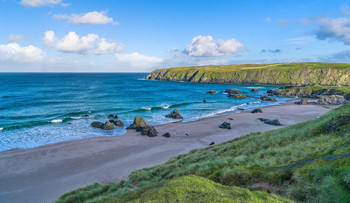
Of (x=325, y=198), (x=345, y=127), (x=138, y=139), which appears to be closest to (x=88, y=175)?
(x=138, y=139)

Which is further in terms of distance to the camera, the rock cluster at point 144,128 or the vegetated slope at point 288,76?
the vegetated slope at point 288,76

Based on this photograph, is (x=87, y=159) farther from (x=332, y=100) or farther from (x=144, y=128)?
(x=332, y=100)

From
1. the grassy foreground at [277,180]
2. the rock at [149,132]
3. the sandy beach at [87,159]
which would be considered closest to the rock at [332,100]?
the sandy beach at [87,159]

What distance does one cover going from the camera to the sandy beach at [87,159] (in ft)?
65.1

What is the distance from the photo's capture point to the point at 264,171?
9.59m

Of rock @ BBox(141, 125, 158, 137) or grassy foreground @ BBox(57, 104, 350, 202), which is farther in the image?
rock @ BBox(141, 125, 158, 137)

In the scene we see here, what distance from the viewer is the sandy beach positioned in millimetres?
19844

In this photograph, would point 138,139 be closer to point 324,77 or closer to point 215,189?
point 215,189

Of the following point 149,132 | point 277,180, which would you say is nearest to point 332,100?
point 149,132

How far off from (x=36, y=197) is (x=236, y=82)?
16101cm

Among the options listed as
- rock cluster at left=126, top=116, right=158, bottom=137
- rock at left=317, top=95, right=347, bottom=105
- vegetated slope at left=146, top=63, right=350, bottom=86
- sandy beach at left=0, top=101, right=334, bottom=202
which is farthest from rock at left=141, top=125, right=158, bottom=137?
vegetated slope at left=146, top=63, right=350, bottom=86

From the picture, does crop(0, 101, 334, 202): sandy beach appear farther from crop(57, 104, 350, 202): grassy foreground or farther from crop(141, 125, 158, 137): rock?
crop(57, 104, 350, 202): grassy foreground

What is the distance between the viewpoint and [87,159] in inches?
1046

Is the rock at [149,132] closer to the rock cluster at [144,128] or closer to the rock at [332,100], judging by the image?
the rock cluster at [144,128]
